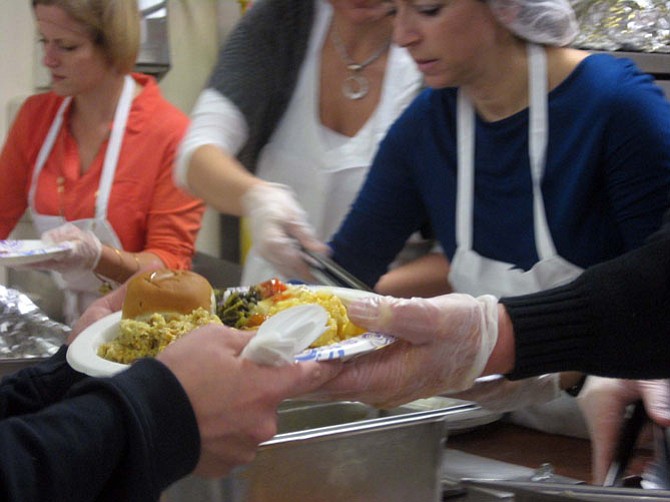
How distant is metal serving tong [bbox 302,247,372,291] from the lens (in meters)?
1.15

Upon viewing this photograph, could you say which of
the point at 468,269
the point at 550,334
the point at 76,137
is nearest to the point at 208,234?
the point at 76,137

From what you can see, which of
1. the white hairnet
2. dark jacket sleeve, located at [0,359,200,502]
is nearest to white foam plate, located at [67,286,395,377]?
dark jacket sleeve, located at [0,359,200,502]

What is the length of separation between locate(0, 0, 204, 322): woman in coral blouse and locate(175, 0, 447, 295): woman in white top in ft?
1.20

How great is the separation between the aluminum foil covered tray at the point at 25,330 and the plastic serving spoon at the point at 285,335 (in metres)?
0.87

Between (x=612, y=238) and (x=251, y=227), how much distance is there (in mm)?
534

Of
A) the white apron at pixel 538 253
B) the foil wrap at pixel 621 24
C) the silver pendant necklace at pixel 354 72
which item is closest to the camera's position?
the white apron at pixel 538 253

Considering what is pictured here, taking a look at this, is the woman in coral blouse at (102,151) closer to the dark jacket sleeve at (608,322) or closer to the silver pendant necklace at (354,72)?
the silver pendant necklace at (354,72)

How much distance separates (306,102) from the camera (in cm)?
160

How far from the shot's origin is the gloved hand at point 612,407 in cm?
88

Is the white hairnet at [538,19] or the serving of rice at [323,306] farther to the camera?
the white hairnet at [538,19]

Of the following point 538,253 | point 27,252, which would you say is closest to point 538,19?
point 538,253

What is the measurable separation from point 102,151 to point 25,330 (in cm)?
57

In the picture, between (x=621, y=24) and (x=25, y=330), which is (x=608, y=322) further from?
A: (x=621, y=24)

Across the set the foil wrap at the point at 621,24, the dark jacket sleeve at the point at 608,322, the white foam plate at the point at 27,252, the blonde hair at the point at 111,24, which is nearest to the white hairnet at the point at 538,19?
the dark jacket sleeve at the point at 608,322
